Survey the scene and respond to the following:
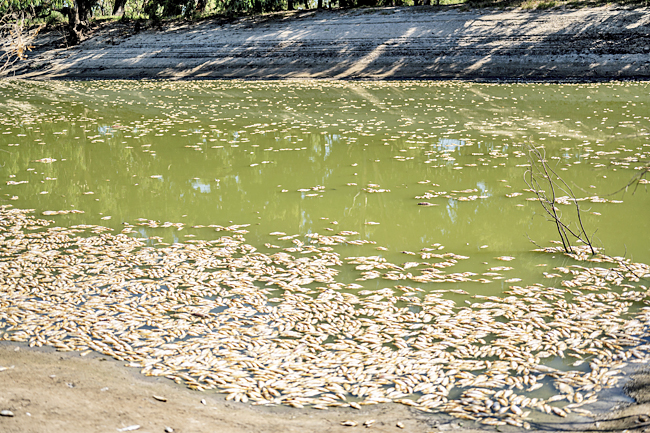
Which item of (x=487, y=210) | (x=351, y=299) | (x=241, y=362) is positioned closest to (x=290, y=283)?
(x=351, y=299)

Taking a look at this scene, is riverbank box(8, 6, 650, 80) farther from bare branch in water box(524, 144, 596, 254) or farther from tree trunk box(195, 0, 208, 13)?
bare branch in water box(524, 144, 596, 254)

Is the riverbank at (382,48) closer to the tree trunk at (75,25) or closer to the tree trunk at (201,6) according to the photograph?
the tree trunk at (75,25)

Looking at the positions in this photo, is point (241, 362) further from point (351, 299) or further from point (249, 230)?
point (249, 230)

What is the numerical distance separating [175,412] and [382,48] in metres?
37.8

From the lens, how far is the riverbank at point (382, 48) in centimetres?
3559

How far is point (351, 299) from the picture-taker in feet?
22.5

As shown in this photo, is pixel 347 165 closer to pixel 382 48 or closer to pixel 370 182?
pixel 370 182

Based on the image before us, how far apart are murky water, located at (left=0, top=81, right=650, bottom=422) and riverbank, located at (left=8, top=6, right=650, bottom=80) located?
1201 cm

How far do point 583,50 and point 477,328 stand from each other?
1377 inches

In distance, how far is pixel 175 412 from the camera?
15.5ft

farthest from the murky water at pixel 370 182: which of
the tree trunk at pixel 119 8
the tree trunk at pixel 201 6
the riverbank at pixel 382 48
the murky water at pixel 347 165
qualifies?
the tree trunk at pixel 119 8

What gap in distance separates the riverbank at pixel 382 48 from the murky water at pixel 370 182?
12014 mm

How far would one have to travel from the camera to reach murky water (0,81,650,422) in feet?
25.7

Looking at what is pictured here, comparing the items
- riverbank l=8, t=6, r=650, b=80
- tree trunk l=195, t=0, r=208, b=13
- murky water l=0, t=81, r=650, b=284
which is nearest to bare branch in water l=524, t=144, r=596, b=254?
murky water l=0, t=81, r=650, b=284
